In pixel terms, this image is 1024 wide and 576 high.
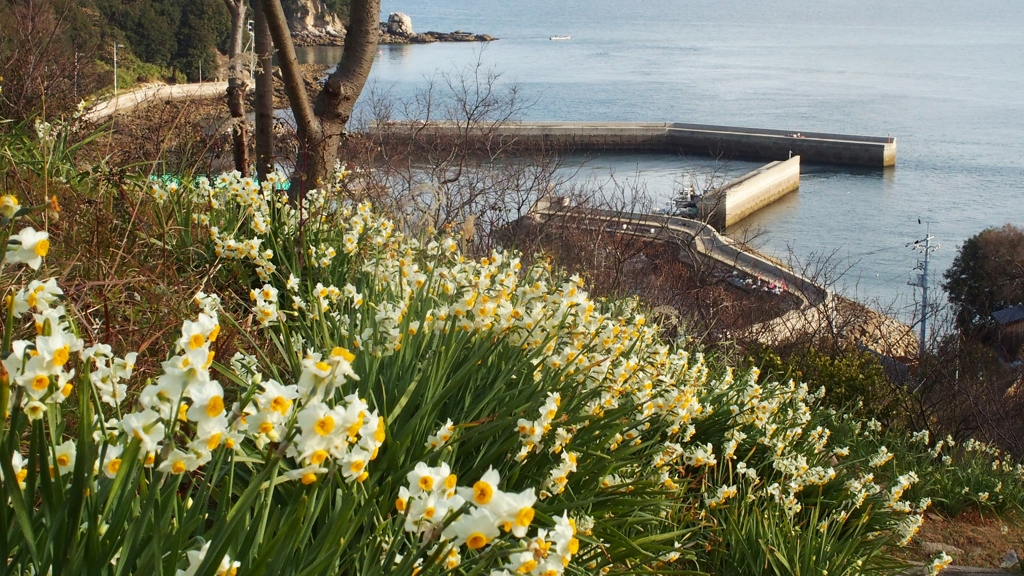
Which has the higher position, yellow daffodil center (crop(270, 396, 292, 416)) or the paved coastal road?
the paved coastal road

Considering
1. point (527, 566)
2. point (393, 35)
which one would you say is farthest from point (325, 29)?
point (527, 566)

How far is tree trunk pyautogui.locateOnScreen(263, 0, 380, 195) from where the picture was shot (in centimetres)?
585

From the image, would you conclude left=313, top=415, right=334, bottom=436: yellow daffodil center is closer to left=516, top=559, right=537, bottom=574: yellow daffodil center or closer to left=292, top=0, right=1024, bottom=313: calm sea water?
left=516, top=559, right=537, bottom=574: yellow daffodil center

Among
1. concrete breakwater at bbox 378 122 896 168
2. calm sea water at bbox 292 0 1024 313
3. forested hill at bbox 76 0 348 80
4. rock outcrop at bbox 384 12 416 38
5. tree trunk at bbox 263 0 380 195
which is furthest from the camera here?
rock outcrop at bbox 384 12 416 38

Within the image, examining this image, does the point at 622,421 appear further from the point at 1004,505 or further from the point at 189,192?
the point at 1004,505

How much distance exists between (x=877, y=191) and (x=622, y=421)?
148 feet

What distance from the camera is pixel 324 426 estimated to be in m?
1.50

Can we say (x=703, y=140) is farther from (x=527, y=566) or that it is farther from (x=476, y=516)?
(x=476, y=516)

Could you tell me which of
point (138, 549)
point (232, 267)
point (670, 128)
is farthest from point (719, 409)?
point (670, 128)

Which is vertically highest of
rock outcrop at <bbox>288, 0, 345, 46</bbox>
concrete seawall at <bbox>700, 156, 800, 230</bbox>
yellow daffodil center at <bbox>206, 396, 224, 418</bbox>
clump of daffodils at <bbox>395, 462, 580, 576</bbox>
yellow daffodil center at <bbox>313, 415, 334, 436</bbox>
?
rock outcrop at <bbox>288, 0, 345, 46</bbox>

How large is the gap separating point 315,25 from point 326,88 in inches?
3422

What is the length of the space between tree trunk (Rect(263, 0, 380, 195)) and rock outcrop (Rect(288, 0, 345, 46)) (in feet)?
259

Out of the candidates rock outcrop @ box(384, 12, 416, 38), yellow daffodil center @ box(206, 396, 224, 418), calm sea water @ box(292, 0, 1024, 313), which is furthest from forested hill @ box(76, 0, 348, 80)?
rock outcrop @ box(384, 12, 416, 38)

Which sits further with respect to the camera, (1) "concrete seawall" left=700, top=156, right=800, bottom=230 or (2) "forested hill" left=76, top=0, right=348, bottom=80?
(1) "concrete seawall" left=700, top=156, right=800, bottom=230
